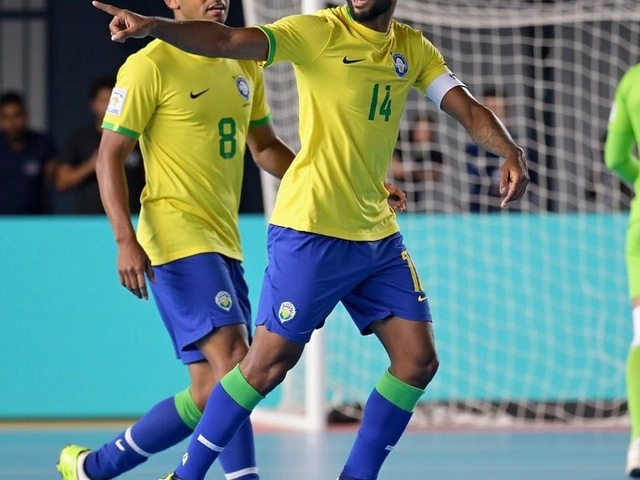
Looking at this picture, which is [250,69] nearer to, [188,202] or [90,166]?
[188,202]

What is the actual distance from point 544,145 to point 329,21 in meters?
5.36

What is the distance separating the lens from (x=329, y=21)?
4.27m

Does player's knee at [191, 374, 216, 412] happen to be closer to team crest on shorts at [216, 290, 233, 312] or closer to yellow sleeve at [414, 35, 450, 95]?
team crest on shorts at [216, 290, 233, 312]

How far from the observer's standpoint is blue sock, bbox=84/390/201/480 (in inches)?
190

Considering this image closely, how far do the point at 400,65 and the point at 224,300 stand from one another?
1.05 m

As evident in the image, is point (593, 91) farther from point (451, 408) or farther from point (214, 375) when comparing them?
point (214, 375)

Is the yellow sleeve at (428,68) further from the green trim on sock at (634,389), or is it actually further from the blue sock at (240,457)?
the green trim on sock at (634,389)

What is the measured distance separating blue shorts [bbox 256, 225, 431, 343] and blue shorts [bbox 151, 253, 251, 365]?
0.30 m

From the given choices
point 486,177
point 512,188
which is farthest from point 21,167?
point 512,188

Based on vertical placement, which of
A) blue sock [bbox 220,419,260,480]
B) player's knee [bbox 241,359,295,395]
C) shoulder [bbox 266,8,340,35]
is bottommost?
blue sock [bbox 220,419,260,480]

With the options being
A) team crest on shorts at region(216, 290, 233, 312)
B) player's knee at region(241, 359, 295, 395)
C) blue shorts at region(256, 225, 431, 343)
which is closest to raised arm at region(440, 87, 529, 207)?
blue shorts at region(256, 225, 431, 343)

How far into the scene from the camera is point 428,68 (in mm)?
4520

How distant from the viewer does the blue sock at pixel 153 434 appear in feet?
15.8

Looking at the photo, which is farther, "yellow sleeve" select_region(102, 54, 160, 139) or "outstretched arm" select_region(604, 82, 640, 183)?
"outstretched arm" select_region(604, 82, 640, 183)
